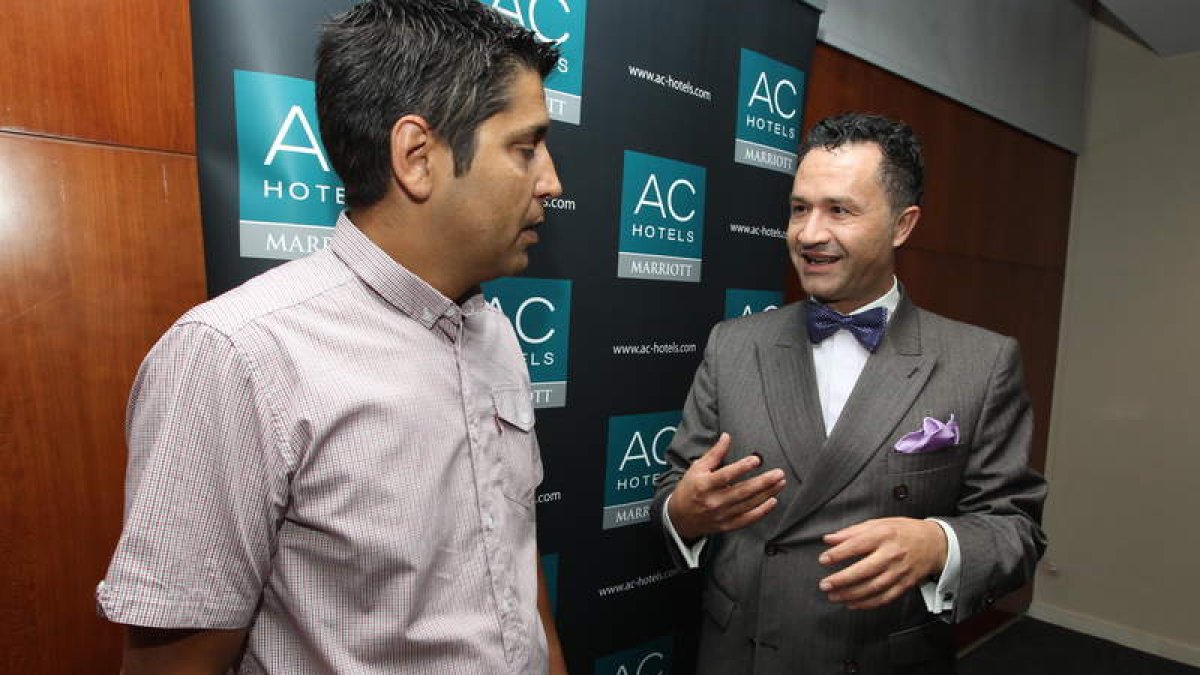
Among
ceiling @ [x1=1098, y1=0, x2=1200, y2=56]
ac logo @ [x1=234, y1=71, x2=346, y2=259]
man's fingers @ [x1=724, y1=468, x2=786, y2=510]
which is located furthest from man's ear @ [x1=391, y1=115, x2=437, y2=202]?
ceiling @ [x1=1098, y1=0, x2=1200, y2=56]

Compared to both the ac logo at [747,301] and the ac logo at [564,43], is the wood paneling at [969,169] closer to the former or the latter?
the ac logo at [747,301]

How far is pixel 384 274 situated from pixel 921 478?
116cm

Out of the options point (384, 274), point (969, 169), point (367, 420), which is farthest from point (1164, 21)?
point (367, 420)

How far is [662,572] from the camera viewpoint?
2.33m

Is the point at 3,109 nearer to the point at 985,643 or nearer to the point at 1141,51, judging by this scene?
the point at 985,643

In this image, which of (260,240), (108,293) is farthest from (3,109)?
(260,240)

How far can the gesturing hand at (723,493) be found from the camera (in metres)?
1.24

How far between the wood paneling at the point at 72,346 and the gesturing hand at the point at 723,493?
1059mm

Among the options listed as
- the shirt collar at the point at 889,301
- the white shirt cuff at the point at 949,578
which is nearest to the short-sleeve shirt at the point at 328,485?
the white shirt cuff at the point at 949,578

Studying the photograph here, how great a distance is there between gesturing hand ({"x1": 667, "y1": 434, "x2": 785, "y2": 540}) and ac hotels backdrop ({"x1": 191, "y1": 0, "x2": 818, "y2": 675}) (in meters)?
0.70

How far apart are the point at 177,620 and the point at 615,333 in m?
1.48

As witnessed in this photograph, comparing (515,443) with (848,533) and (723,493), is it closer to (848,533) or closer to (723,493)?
(723,493)

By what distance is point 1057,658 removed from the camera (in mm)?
4000

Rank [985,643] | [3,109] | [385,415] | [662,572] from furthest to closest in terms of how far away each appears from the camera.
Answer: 1. [985,643]
2. [662,572]
3. [3,109]
4. [385,415]
